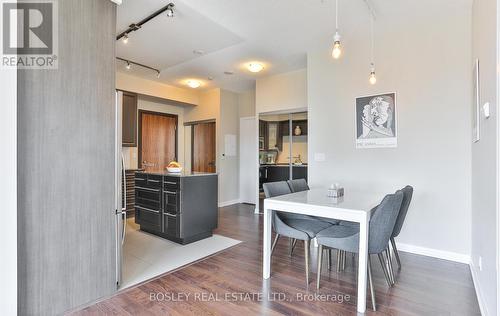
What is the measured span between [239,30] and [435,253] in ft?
12.2

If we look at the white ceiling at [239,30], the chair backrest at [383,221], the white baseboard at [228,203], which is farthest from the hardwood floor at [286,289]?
the white baseboard at [228,203]

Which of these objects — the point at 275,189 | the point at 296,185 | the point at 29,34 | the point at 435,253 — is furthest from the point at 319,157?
the point at 29,34

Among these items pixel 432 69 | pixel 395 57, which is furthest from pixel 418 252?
pixel 395 57

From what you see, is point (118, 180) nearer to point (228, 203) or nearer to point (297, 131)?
point (297, 131)

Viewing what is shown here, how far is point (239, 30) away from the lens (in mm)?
3434

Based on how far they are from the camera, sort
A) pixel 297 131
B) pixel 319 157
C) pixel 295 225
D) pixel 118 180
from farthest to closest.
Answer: pixel 297 131, pixel 319 157, pixel 295 225, pixel 118 180

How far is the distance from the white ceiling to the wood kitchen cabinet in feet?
1.82

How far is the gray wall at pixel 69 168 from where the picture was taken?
5.77 feet

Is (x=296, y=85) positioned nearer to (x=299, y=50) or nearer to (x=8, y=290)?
(x=299, y=50)

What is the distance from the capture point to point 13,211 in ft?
5.40

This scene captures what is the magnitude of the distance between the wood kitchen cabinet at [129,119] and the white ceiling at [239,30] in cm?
56

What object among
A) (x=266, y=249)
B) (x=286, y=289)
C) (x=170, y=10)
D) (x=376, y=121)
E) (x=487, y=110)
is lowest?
(x=286, y=289)

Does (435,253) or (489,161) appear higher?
(489,161)

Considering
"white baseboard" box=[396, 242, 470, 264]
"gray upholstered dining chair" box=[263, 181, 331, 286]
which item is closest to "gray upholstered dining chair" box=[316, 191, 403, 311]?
"gray upholstered dining chair" box=[263, 181, 331, 286]
